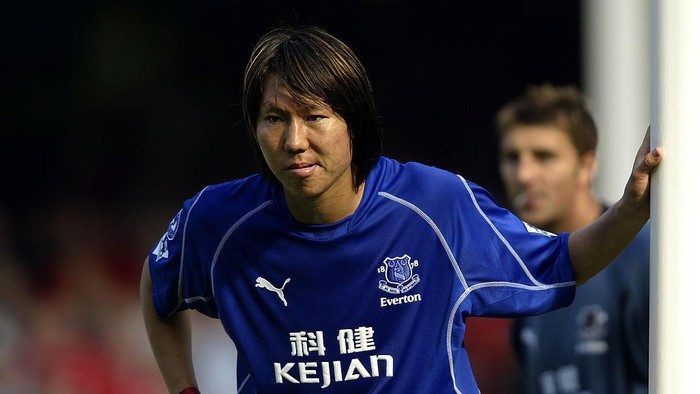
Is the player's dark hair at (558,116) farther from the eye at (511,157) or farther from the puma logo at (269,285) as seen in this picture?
the puma logo at (269,285)

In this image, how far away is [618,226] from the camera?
9.86 feet

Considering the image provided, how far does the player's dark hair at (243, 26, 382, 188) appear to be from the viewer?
314cm

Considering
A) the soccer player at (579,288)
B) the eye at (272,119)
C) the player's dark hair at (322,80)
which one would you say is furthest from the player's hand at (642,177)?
the soccer player at (579,288)

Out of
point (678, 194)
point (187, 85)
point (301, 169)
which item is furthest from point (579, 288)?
point (187, 85)

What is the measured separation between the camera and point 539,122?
18.2ft

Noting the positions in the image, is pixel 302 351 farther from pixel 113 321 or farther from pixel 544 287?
pixel 113 321

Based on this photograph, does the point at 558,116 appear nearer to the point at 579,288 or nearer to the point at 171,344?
the point at 579,288

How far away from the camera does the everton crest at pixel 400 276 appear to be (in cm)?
327

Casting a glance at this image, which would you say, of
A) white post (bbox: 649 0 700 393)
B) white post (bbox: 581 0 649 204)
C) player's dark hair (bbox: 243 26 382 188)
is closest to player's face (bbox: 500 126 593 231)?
white post (bbox: 581 0 649 204)

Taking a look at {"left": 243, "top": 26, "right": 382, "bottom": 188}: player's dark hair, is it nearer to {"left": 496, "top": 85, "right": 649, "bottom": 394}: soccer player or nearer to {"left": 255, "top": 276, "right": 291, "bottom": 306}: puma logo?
{"left": 255, "top": 276, "right": 291, "bottom": 306}: puma logo

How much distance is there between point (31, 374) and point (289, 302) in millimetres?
5823

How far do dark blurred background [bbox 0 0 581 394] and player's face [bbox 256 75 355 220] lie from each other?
6.62m

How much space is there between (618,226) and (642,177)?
Result: 0.71 feet

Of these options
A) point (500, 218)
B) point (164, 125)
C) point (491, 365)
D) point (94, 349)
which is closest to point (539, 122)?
point (500, 218)
